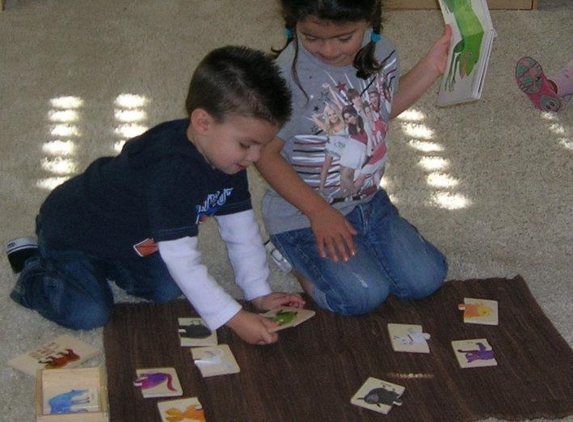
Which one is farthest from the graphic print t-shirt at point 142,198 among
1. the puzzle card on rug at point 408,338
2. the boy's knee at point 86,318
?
the puzzle card on rug at point 408,338

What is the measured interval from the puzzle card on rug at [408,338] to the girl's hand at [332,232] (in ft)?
0.52

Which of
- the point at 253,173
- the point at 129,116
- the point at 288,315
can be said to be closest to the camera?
the point at 288,315

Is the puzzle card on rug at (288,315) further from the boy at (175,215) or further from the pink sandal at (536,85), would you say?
the pink sandal at (536,85)

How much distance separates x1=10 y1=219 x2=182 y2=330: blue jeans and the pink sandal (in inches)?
47.5

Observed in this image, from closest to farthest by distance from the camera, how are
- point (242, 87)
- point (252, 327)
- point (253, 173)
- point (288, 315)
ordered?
1. point (242, 87)
2. point (252, 327)
3. point (288, 315)
4. point (253, 173)

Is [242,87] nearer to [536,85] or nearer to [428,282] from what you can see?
[428,282]

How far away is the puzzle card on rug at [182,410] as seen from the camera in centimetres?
149

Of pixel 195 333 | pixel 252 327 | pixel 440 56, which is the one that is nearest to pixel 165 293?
pixel 195 333

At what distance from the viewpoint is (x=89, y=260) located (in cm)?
176

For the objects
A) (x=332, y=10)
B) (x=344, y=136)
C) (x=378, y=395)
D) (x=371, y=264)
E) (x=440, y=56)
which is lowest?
(x=378, y=395)

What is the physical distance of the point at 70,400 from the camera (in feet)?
4.94

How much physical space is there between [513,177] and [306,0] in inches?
35.0

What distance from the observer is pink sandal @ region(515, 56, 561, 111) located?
252 centimetres

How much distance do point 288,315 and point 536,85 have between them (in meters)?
1.16
